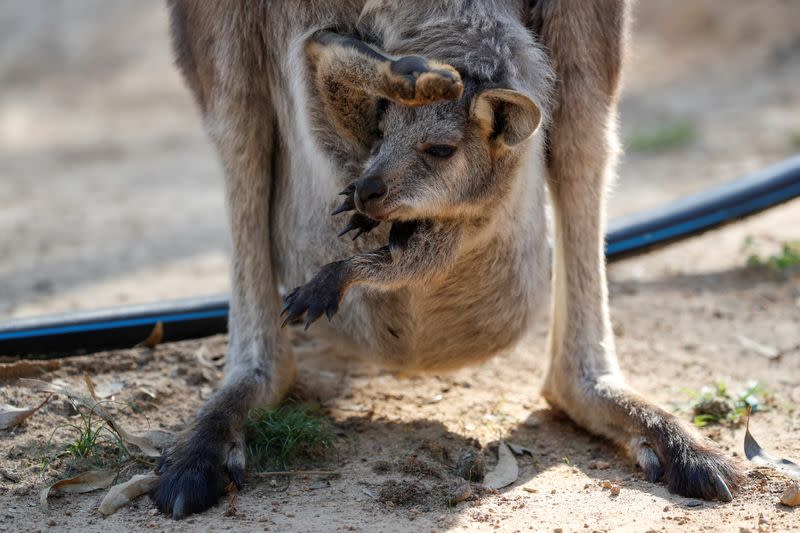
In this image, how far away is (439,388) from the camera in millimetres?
3287

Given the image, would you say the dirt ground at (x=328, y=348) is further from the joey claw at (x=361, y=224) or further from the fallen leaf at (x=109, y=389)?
the joey claw at (x=361, y=224)

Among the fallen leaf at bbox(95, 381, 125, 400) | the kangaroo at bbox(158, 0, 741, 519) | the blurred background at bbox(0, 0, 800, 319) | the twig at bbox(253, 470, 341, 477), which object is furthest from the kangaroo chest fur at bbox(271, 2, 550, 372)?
the blurred background at bbox(0, 0, 800, 319)

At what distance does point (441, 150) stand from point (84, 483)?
1216 mm

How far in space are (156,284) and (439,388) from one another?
1.55m

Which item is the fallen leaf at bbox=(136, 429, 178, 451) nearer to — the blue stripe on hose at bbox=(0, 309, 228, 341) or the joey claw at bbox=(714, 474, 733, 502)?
the blue stripe on hose at bbox=(0, 309, 228, 341)

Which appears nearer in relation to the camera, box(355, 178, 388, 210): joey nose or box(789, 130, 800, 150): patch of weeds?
box(355, 178, 388, 210): joey nose

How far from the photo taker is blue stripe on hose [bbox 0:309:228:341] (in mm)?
3078

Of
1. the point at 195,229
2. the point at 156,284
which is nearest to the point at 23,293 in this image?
the point at 156,284

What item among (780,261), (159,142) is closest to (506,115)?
(780,261)

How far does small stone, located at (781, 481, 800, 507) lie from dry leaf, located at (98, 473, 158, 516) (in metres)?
1.51

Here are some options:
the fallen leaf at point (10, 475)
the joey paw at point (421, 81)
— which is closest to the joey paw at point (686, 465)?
the joey paw at point (421, 81)

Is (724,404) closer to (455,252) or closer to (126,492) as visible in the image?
(455,252)

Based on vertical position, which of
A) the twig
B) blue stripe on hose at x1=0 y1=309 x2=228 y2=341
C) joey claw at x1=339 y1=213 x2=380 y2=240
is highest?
→ joey claw at x1=339 y1=213 x2=380 y2=240

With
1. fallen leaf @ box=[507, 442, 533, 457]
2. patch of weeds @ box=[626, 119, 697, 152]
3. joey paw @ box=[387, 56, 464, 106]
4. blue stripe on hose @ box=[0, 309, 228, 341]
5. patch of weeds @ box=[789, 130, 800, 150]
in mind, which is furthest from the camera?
patch of weeds @ box=[626, 119, 697, 152]
